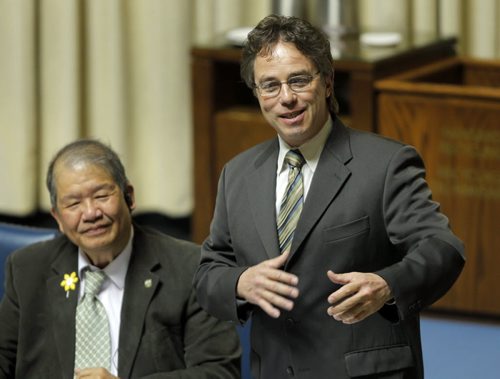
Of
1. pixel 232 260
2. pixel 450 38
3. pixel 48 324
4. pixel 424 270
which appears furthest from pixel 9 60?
pixel 424 270

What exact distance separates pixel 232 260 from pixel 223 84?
2717 millimetres

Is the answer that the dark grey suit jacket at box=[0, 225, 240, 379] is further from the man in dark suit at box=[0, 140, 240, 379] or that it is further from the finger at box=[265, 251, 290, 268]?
the finger at box=[265, 251, 290, 268]

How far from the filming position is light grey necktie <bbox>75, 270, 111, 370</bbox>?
266cm

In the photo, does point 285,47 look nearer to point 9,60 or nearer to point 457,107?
Answer: point 457,107

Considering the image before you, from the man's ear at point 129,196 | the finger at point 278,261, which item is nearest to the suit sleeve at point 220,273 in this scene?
the finger at point 278,261

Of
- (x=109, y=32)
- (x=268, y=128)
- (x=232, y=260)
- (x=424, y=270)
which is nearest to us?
(x=424, y=270)

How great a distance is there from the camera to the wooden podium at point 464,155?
166 inches

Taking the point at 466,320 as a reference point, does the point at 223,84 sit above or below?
above

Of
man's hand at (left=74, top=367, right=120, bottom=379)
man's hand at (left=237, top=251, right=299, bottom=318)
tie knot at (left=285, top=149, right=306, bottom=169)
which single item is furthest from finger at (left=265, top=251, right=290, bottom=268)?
man's hand at (left=74, top=367, right=120, bottom=379)

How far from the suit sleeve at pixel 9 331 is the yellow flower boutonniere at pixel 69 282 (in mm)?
123

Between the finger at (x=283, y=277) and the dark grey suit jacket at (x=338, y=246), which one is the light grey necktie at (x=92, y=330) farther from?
the finger at (x=283, y=277)

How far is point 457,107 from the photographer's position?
423 centimetres

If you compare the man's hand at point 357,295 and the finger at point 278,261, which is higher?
the finger at point 278,261

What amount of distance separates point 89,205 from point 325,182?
741 millimetres
